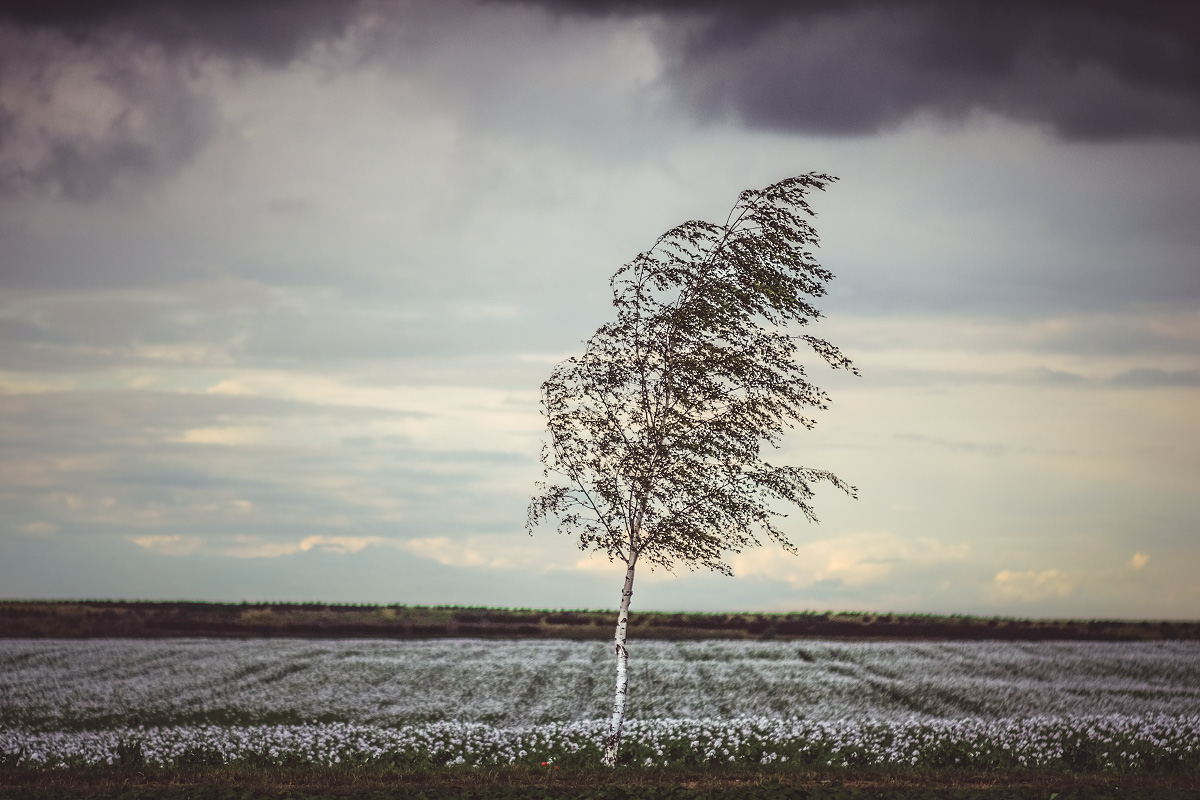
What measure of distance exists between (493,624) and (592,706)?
82.7ft

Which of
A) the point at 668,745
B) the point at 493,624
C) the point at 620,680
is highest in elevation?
the point at 620,680

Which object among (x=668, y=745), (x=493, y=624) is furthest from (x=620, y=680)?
(x=493, y=624)

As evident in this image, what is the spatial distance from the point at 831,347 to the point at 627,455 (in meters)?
5.30

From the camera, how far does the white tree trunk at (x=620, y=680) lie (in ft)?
63.4

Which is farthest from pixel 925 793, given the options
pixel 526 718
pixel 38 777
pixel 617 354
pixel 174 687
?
pixel 174 687

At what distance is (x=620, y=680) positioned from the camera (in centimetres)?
1984

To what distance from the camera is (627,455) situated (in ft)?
67.1

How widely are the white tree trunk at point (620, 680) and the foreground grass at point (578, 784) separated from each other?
678mm

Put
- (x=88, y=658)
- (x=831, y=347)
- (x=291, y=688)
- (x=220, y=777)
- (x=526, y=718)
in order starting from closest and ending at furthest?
1. (x=220, y=777)
2. (x=831, y=347)
3. (x=526, y=718)
4. (x=291, y=688)
5. (x=88, y=658)

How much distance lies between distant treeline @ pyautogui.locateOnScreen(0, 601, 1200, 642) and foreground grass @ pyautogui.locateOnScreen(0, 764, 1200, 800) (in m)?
31.2

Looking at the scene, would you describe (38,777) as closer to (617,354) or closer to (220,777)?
(220,777)

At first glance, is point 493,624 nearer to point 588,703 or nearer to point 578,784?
point 588,703

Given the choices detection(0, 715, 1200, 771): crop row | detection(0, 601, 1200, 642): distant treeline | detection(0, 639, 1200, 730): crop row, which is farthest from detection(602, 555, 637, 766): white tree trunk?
detection(0, 601, 1200, 642): distant treeline

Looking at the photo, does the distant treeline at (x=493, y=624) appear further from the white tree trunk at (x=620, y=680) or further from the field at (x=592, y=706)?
the white tree trunk at (x=620, y=680)
